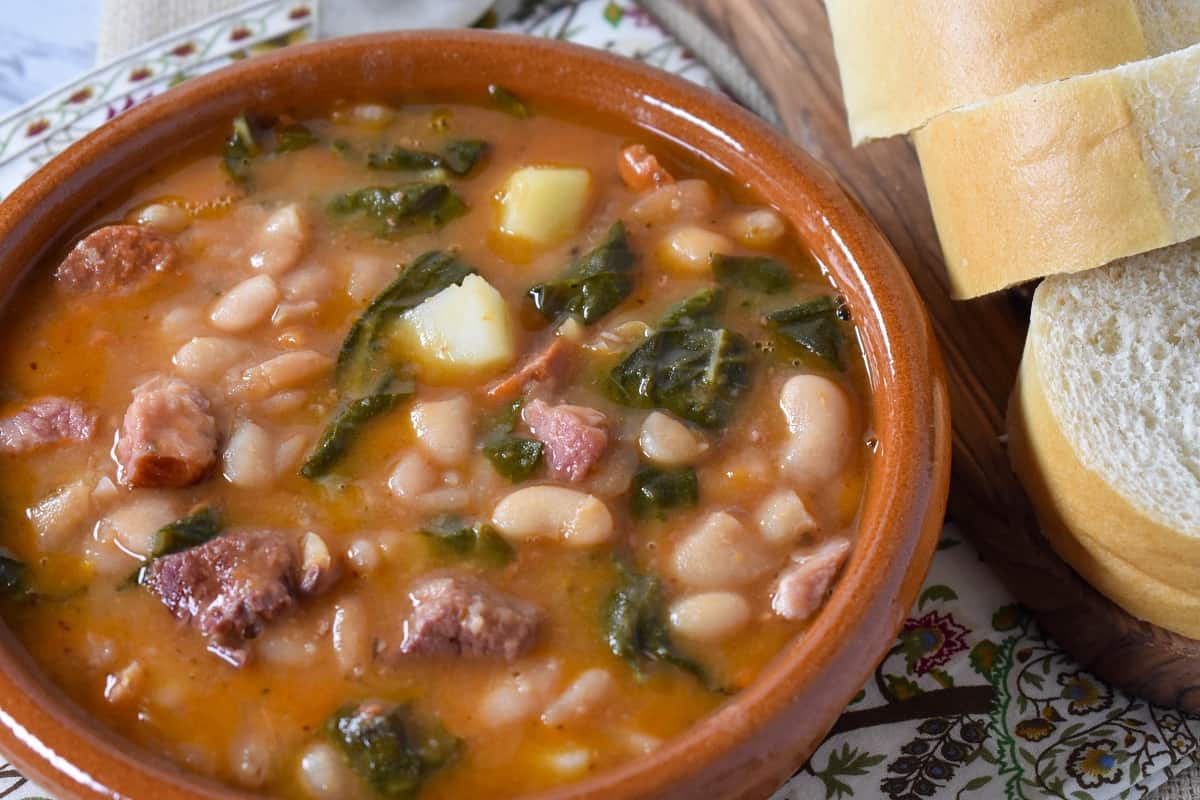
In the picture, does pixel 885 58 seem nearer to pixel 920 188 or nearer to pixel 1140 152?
pixel 920 188

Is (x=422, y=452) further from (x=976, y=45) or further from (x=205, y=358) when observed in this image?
Answer: (x=976, y=45)

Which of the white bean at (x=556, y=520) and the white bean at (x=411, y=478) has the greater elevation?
the white bean at (x=411, y=478)

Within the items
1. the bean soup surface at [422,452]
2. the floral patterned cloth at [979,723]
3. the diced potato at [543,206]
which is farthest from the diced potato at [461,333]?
the floral patterned cloth at [979,723]

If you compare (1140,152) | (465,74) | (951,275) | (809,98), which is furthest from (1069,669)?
(465,74)

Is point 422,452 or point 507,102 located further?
point 507,102

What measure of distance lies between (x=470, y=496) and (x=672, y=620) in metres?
0.48

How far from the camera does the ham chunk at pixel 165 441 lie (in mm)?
2439

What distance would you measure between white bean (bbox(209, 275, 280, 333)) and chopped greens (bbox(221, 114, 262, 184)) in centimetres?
40

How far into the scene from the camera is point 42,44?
4156 mm

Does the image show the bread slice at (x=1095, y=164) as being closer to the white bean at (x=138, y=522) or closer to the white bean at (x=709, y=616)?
the white bean at (x=709, y=616)

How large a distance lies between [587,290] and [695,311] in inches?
9.5

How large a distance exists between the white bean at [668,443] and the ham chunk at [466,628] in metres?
0.44

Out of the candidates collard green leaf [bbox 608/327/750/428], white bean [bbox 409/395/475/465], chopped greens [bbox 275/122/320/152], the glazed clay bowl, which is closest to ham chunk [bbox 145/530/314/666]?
the glazed clay bowl

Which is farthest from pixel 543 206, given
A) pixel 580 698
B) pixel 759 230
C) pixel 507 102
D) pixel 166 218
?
pixel 580 698
